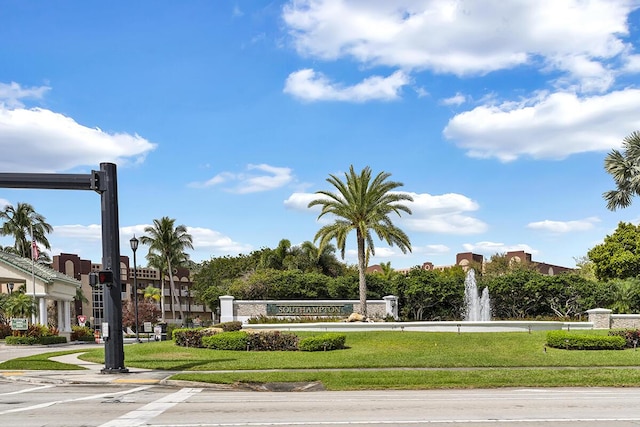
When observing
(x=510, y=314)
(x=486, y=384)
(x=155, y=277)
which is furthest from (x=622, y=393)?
(x=155, y=277)

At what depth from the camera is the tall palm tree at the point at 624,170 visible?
162ft

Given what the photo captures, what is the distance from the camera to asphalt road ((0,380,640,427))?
430 inches

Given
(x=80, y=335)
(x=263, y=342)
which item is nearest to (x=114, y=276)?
(x=263, y=342)

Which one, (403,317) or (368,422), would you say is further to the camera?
(403,317)

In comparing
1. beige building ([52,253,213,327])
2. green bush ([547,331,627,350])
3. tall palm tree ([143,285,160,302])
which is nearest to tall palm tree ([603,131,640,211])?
green bush ([547,331,627,350])

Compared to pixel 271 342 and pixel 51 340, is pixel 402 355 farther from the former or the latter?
Result: pixel 51 340

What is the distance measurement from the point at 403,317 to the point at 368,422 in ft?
131

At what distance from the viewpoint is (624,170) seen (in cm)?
5003

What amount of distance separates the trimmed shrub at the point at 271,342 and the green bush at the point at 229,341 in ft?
1.03

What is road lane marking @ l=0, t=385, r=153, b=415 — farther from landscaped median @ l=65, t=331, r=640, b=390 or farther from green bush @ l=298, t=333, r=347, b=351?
green bush @ l=298, t=333, r=347, b=351

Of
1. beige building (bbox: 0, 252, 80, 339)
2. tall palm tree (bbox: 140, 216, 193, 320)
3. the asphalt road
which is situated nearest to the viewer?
the asphalt road

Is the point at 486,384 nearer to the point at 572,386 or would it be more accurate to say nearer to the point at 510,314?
the point at 572,386

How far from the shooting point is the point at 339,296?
170 ft

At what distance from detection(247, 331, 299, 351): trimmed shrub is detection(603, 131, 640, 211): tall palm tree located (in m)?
31.6
